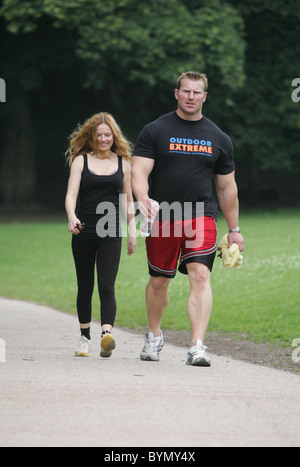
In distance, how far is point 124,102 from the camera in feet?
115

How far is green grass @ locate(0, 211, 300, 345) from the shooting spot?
11.6 meters

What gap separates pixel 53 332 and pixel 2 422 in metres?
5.19

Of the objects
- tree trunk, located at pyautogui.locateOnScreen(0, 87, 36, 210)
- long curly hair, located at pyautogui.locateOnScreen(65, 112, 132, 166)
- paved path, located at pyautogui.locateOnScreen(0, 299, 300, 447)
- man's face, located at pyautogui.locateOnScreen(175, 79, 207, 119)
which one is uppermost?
tree trunk, located at pyautogui.locateOnScreen(0, 87, 36, 210)

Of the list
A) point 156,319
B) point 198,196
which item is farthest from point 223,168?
point 156,319

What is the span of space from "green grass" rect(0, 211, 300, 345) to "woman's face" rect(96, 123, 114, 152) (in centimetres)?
289

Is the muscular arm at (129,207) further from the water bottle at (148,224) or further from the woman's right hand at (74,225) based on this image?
the water bottle at (148,224)

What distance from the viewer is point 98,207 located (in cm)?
817

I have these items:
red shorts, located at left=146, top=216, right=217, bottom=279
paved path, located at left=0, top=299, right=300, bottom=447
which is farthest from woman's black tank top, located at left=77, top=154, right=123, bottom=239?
paved path, located at left=0, top=299, right=300, bottom=447

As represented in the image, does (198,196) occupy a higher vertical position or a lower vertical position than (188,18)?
lower

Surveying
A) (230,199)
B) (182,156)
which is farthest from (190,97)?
(230,199)

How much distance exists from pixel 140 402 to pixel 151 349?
2.19 m

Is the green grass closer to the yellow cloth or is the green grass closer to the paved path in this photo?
the yellow cloth

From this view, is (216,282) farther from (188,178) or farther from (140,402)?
(140,402)
